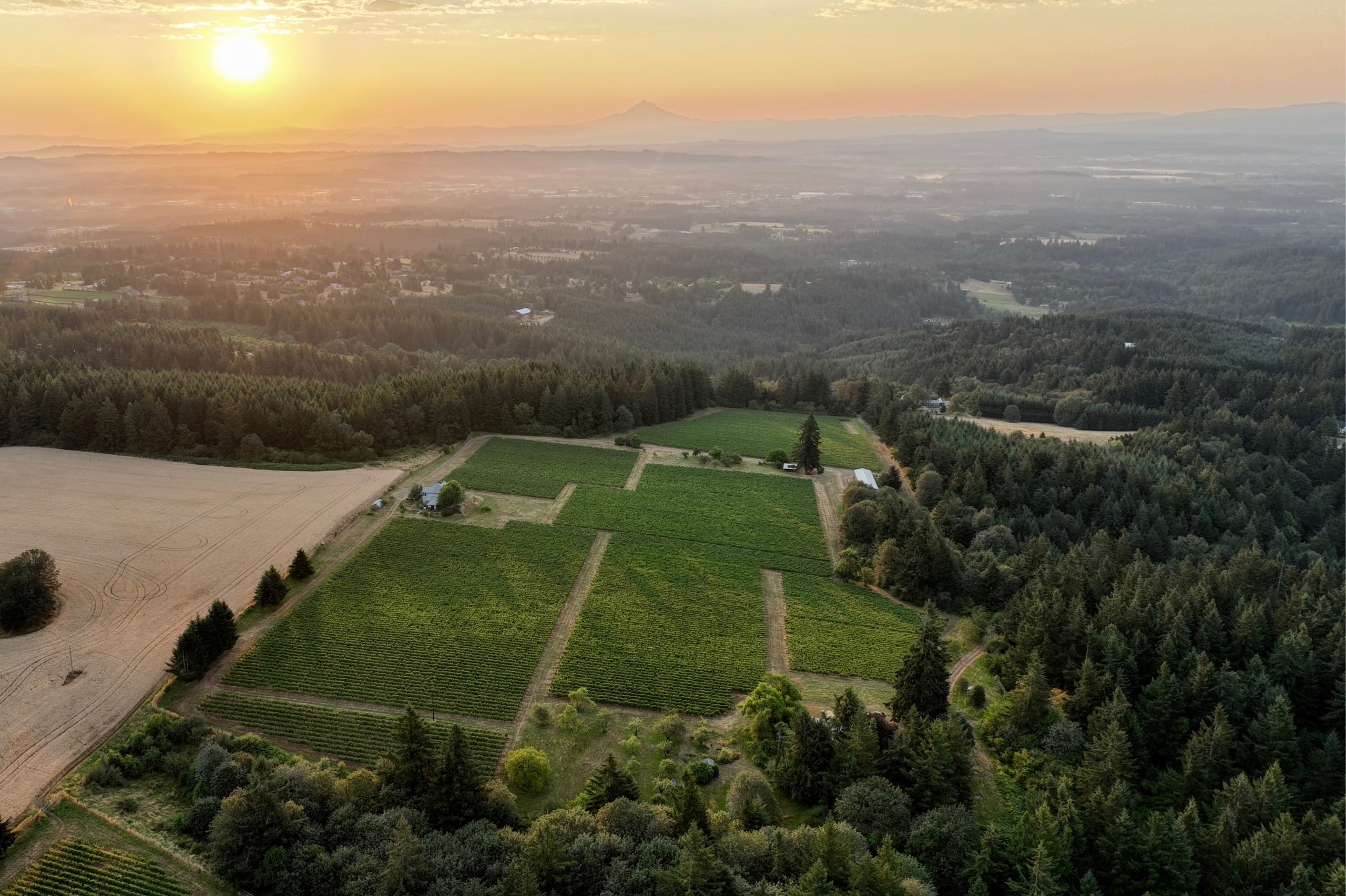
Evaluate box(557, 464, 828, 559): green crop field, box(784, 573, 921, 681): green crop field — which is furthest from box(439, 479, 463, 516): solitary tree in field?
box(784, 573, 921, 681): green crop field

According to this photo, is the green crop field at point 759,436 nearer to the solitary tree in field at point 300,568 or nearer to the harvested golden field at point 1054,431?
the harvested golden field at point 1054,431

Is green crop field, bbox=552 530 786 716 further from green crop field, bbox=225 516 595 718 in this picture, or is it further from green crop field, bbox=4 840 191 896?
green crop field, bbox=4 840 191 896

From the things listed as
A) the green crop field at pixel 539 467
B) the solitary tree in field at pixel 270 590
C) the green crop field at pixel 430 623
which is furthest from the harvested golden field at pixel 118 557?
the green crop field at pixel 539 467

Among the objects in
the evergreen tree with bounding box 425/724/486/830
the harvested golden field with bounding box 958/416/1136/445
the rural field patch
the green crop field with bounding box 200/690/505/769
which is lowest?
the harvested golden field with bounding box 958/416/1136/445

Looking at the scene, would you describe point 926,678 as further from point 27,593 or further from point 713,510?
point 27,593

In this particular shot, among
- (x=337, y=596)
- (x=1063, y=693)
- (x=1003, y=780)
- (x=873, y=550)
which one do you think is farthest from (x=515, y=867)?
(x=873, y=550)

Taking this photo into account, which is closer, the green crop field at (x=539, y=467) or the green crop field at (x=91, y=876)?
the green crop field at (x=91, y=876)

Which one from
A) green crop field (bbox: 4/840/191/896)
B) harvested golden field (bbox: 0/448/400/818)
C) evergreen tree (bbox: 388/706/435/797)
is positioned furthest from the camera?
harvested golden field (bbox: 0/448/400/818)
